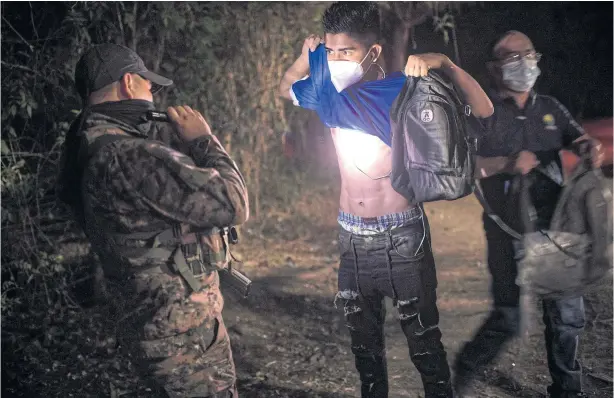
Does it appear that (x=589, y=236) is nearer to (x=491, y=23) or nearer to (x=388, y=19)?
(x=388, y=19)

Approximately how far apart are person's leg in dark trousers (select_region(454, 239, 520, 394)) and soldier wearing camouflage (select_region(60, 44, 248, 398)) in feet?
5.83

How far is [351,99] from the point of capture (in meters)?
2.94

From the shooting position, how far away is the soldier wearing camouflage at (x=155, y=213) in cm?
227

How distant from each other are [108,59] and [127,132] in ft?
1.08

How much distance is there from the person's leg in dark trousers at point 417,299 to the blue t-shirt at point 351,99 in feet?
1.65

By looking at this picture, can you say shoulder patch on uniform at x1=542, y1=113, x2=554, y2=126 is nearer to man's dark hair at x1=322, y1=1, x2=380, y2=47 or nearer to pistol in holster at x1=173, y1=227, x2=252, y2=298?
man's dark hair at x1=322, y1=1, x2=380, y2=47

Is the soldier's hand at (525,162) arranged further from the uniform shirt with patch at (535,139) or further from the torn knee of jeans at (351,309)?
the torn knee of jeans at (351,309)

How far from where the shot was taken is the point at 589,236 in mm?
3121

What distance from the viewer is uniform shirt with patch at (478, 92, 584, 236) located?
10.1 feet

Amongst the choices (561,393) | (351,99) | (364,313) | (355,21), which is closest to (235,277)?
(364,313)

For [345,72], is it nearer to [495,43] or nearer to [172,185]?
[495,43]

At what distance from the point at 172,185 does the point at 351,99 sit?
110 cm

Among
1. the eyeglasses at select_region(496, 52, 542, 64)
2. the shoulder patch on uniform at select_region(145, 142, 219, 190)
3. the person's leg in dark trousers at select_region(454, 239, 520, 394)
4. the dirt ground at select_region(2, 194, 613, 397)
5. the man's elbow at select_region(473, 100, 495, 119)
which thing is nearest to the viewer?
the shoulder patch on uniform at select_region(145, 142, 219, 190)

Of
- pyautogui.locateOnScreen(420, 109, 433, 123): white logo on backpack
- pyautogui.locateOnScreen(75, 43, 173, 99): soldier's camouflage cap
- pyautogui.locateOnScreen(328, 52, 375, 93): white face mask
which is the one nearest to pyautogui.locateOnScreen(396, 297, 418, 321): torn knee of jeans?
pyautogui.locateOnScreen(420, 109, 433, 123): white logo on backpack
